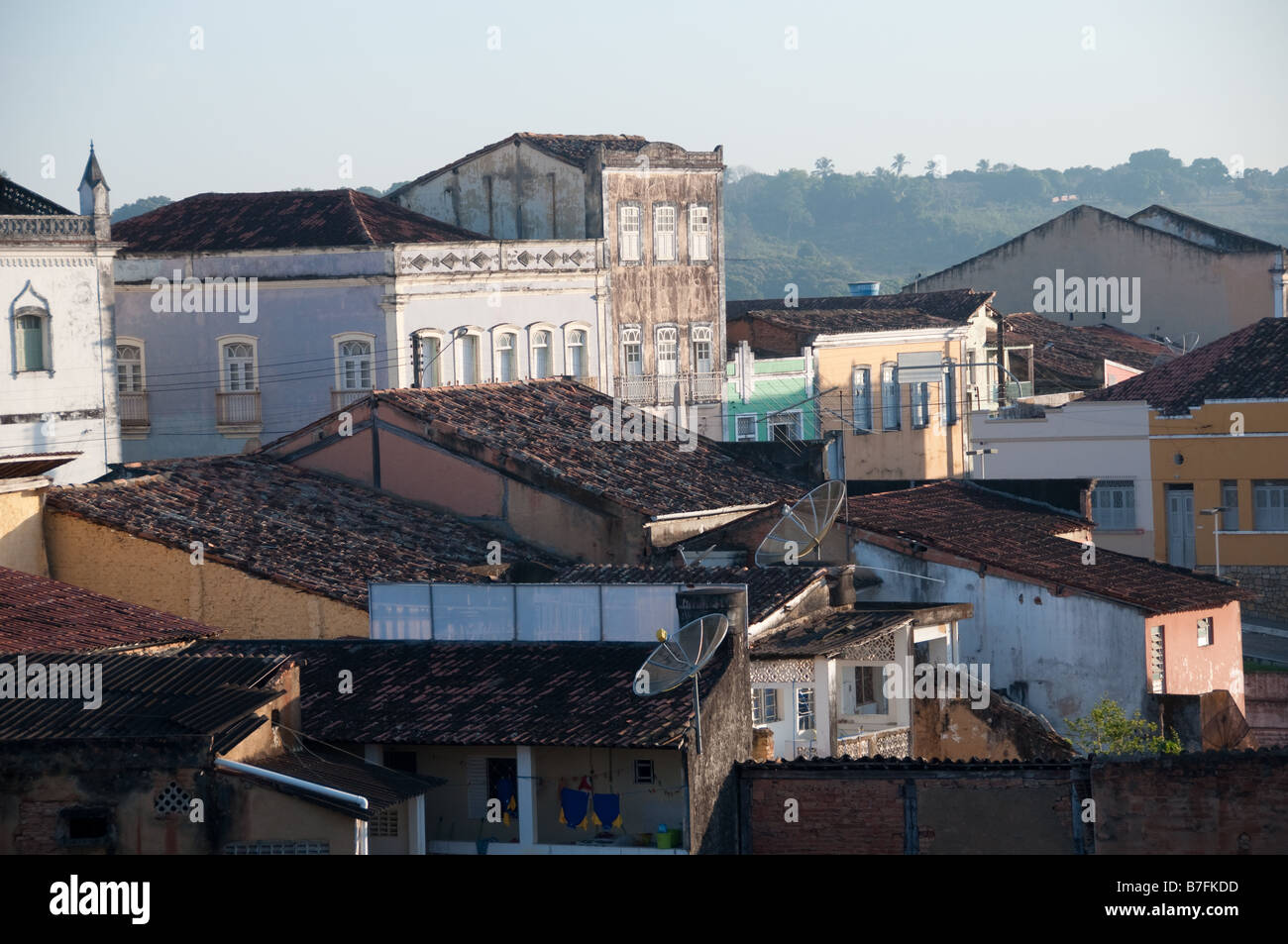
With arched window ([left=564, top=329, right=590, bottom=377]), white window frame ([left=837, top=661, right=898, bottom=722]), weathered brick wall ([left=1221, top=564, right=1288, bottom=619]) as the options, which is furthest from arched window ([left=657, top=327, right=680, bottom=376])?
white window frame ([left=837, top=661, right=898, bottom=722])

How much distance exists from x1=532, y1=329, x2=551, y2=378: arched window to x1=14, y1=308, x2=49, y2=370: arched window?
12090 mm

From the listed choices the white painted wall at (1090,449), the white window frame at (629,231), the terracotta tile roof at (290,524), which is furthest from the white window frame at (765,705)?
the white window frame at (629,231)

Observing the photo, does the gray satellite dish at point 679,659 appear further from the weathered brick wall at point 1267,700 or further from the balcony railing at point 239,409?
the balcony railing at point 239,409

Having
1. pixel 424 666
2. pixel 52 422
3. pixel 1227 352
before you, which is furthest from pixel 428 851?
pixel 1227 352

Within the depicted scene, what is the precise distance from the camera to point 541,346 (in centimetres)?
5053

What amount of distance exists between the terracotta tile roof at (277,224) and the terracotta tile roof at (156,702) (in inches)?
956

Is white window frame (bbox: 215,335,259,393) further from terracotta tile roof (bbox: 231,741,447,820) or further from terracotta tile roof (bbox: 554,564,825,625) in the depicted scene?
terracotta tile roof (bbox: 231,741,447,820)

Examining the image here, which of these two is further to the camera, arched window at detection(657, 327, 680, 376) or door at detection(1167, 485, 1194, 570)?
arched window at detection(657, 327, 680, 376)

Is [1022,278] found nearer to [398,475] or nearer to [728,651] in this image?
[398,475]

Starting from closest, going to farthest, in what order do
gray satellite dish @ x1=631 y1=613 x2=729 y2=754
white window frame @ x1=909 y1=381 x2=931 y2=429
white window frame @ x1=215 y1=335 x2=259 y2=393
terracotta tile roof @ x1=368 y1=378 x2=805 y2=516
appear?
gray satellite dish @ x1=631 y1=613 x2=729 y2=754 < terracotta tile roof @ x1=368 y1=378 x2=805 y2=516 < white window frame @ x1=215 y1=335 x2=259 y2=393 < white window frame @ x1=909 y1=381 x2=931 y2=429

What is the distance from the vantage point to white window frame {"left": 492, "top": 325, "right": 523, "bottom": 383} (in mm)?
48906

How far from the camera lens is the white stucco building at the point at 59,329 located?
43.5 meters

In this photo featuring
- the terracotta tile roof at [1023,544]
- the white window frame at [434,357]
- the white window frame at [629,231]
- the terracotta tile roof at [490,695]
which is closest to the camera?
the terracotta tile roof at [490,695]

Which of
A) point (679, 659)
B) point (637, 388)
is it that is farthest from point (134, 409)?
point (679, 659)
